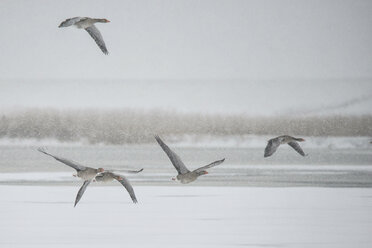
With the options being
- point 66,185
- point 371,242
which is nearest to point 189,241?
point 371,242

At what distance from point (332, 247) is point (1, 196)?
18.9 ft

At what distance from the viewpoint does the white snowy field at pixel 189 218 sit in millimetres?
7844

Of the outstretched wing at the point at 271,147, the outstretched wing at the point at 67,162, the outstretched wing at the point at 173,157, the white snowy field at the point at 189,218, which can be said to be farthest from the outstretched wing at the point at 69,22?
the outstretched wing at the point at 271,147

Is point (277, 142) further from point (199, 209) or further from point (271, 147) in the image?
point (199, 209)

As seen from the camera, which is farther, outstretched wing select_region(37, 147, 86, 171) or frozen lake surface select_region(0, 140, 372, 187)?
frozen lake surface select_region(0, 140, 372, 187)

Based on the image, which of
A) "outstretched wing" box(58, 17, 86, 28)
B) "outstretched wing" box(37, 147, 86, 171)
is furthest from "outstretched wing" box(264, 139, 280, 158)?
"outstretched wing" box(58, 17, 86, 28)

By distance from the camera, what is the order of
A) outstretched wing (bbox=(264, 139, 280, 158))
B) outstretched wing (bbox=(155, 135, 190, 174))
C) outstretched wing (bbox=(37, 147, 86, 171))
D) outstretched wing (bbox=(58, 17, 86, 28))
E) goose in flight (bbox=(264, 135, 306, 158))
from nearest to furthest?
outstretched wing (bbox=(37, 147, 86, 171)) → outstretched wing (bbox=(58, 17, 86, 28)) → outstretched wing (bbox=(155, 135, 190, 174)) → outstretched wing (bbox=(264, 139, 280, 158)) → goose in flight (bbox=(264, 135, 306, 158))

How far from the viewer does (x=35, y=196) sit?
10945 mm

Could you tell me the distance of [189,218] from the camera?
916cm

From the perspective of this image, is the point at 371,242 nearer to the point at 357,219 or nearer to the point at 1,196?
the point at 357,219

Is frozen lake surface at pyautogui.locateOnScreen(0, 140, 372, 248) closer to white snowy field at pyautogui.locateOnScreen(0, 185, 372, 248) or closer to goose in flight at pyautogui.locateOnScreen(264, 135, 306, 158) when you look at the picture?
white snowy field at pyautogui.locateOnScreen(0, 185, 372, 248)

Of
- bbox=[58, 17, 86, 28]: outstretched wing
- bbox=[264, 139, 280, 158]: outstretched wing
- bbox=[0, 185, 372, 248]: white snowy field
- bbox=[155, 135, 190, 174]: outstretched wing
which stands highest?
bbox=[58, 17, 86, 28]: outstretched wing

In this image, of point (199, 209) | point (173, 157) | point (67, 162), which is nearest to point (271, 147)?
point (199, 209)

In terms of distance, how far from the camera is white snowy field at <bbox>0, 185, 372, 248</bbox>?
7.84m
